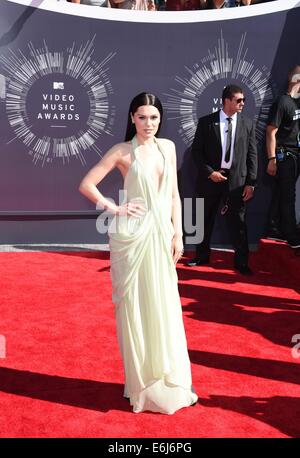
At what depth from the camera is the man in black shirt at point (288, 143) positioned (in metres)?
6.62

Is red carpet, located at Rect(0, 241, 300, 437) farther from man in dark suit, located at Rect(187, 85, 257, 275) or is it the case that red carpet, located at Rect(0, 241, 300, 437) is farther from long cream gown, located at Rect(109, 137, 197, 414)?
man in dark suit, located at Rect(187, 85, 257, 275)

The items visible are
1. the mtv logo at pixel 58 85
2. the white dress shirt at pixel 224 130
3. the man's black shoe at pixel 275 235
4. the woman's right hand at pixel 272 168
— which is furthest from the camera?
the mtv logo at pixel 58 85

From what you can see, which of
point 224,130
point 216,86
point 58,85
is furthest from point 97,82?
point 224,130

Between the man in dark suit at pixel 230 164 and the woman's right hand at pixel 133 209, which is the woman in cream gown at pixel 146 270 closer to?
the woman's right hand at pixel 133 209

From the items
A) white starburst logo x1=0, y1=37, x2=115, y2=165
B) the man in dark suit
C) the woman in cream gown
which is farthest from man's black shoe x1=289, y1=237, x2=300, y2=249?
the woman in cream gown

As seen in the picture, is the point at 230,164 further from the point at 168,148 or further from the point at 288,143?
the point at 168,148

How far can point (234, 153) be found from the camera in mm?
6102

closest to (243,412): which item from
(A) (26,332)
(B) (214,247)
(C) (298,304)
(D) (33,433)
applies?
(D) (33,433)

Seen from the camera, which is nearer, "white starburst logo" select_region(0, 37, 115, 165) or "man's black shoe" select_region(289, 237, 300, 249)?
"man's black shoe" select_region(289, 237, 300, 249)

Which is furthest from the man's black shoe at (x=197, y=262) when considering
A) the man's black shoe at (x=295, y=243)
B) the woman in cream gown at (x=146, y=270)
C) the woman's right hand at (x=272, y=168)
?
the woman in cream gown at (x=146, y=270)

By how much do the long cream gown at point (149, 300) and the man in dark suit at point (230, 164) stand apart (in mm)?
3116

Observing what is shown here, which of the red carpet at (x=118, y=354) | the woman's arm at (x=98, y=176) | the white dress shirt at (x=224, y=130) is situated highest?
the white dress shirt at (x=224, y=130)

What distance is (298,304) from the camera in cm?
517

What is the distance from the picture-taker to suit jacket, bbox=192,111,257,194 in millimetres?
6117
